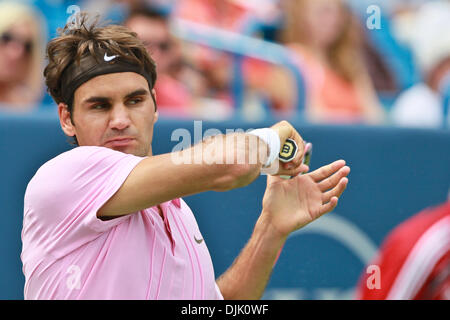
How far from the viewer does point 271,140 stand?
2.47 metres

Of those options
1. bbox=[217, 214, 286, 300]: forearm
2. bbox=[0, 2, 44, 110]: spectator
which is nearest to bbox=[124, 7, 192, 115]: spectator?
bbox=[0, 2, 44, 110]: spectator

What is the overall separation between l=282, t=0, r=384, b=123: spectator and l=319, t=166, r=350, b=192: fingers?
139 inches

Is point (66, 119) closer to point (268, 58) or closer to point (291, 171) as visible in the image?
point (291, 171)

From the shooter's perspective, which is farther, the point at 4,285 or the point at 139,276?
the point at 4,285

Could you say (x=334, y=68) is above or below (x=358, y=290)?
above

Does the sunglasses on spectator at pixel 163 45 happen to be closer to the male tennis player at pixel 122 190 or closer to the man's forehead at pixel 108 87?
the male tennis player at pixel 122 190

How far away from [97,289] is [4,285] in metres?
2.25

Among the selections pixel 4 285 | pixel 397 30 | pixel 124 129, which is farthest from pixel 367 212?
pixel 397 30

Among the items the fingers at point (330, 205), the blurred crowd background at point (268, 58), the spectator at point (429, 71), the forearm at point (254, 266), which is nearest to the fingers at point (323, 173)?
the fingers at point (330, 205)

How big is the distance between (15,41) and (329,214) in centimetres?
252

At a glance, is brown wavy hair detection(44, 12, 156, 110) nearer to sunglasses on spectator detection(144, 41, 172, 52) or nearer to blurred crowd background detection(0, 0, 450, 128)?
blurred crowd background detection(0, 0, 450, 128)

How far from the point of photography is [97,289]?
2416 mm
